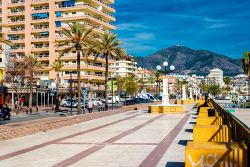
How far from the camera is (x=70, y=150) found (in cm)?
1468

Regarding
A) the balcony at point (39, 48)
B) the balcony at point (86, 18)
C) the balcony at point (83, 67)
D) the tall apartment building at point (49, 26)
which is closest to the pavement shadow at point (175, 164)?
the balcony at point (83, 67)

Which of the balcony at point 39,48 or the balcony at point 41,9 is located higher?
the balcony at point 41,9

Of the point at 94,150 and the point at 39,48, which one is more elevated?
the point at 39,48

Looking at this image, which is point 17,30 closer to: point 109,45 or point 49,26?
point 49,26

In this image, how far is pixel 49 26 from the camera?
9256 cm

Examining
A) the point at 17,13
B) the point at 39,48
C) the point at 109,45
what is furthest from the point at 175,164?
the point at 17,13

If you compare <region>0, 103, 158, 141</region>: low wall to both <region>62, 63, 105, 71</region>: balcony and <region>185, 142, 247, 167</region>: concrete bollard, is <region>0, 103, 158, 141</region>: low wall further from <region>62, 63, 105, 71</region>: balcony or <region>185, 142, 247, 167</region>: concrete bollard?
<region>62, 63, 105, 71</region>: balcony

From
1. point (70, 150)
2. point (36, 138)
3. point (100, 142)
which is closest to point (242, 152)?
point (70, 150)

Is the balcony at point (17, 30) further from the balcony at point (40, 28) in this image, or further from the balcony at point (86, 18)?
the balcony at point (86, 18)

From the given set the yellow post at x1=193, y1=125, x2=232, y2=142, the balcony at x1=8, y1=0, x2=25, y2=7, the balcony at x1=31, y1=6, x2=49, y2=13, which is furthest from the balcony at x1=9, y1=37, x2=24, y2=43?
the yellow post at x1=193, y1=125, x2=232, y2=142

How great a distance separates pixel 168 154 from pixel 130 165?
2.37 meters

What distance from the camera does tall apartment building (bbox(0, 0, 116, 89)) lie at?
292 feet

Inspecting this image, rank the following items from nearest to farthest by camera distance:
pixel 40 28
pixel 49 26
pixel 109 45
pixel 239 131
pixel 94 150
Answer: pixel 239 131, pixel 94 150, pixel 109 45, pixel 49 26, pixel 40 28

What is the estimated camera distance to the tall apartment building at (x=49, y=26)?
8912cm
